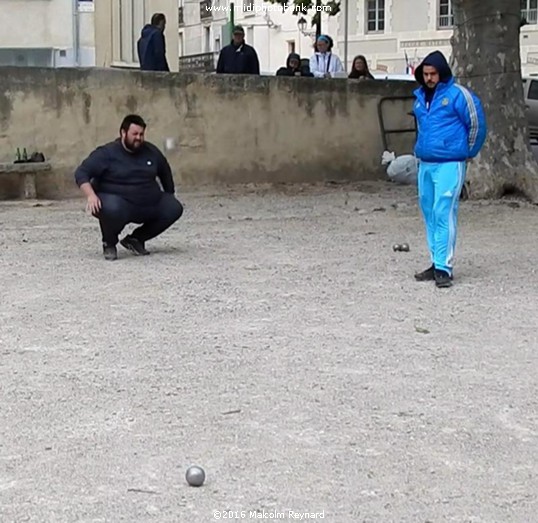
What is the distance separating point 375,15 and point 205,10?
8971 mm

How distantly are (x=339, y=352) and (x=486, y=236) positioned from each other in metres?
5.53

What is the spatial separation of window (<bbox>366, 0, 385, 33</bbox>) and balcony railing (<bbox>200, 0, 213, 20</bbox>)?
24.4ft

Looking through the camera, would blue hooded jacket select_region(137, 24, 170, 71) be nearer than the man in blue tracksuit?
No

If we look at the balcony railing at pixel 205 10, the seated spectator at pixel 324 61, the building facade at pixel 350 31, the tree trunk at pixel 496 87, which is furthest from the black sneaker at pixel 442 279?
the balcony railing at pixel 205 10

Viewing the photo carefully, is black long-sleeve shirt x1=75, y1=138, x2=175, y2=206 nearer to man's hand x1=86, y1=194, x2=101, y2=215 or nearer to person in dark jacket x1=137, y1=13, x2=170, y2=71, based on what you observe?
man's hand x1=86, y1=194, x2=101, y2=215

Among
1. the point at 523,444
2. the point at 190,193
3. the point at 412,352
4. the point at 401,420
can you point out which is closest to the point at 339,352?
the point at 412,352

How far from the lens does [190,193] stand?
16391 mm

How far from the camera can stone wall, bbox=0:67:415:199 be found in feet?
51.8

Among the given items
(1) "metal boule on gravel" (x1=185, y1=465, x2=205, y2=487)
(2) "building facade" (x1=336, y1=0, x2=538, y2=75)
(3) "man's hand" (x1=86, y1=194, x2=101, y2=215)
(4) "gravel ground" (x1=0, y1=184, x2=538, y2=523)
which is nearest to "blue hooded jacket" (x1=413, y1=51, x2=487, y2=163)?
(4) "gravel ground" (x1=0, y1=184, x2=538, y2=523)

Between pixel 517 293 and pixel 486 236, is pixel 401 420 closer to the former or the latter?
pixel 517 293

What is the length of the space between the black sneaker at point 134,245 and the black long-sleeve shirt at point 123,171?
41cm

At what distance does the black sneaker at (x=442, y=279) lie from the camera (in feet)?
30.0

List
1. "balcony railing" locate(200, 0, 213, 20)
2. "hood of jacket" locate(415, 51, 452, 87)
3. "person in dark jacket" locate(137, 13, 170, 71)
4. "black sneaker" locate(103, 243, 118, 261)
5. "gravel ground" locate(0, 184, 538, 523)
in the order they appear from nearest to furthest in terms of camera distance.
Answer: "gravel ground" locate(0, 184, 538, 523), "hood of jacket" locate(415, 51, 452, 87), "black sneaker" locate(103, 243, 118, 261), "person in dark jacket" locate(137, 13, 170, 71), "balcony railing" locate(200, 0, 213, 20)

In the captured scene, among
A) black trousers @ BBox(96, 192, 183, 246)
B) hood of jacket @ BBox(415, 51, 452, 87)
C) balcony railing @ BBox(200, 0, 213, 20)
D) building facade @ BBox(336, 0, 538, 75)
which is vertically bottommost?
A: black trousers @ BBox(96, 192, 183, 246)
